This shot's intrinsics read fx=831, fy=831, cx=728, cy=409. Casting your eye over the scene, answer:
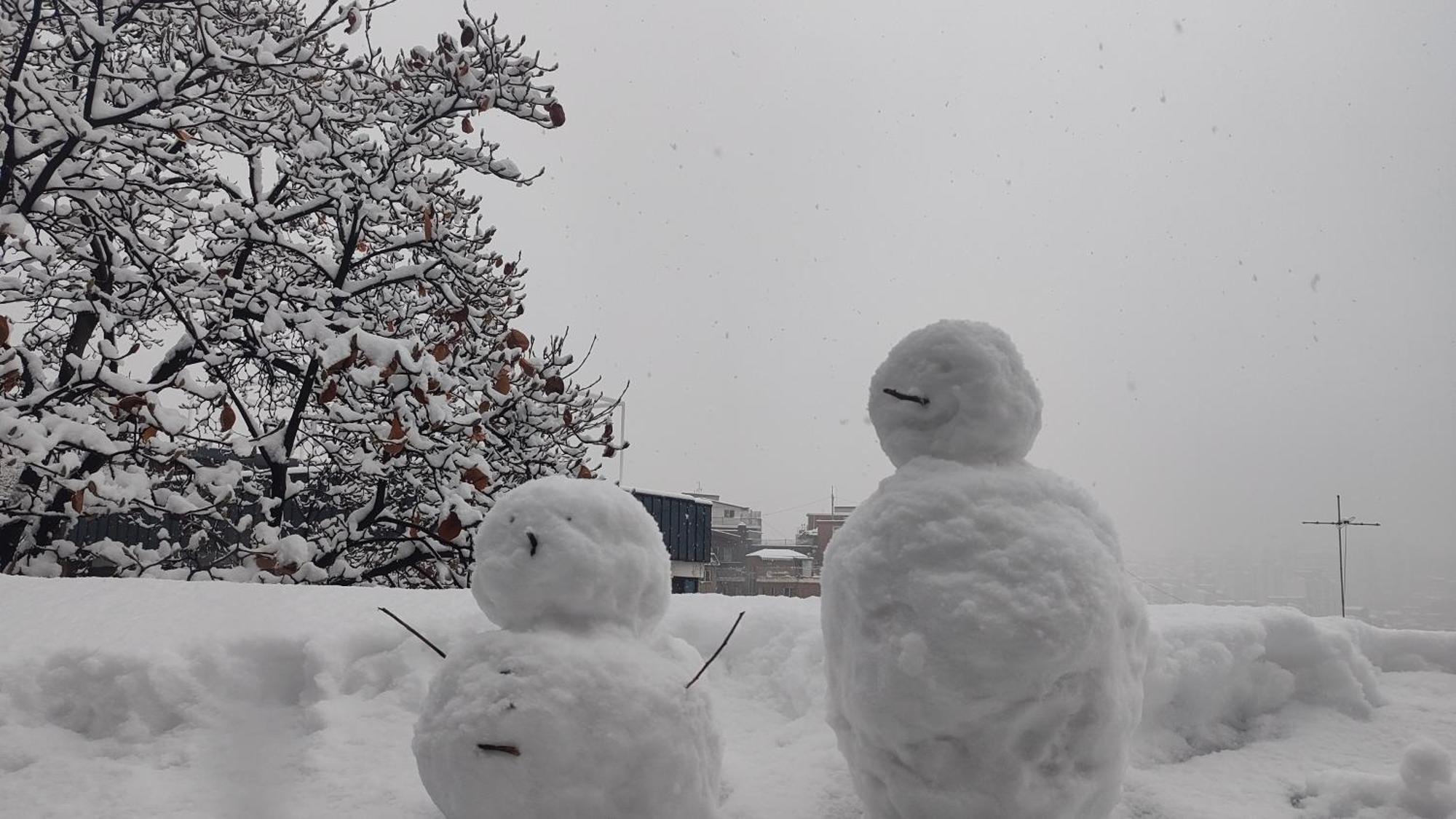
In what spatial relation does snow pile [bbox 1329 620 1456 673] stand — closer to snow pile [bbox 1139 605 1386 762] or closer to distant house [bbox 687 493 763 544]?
snow pile [bbox 1139 605 1386 762]

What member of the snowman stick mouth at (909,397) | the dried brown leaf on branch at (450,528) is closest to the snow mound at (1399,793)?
the snowman stick mouth at (909,397)

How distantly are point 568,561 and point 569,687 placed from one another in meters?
0.30

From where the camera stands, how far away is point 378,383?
4.68 meters

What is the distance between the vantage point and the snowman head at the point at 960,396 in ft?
7.15

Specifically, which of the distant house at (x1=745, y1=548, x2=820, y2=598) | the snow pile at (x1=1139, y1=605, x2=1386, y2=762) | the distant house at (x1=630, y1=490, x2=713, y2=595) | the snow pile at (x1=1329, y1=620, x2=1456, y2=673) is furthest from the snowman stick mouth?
the distant house at (x1=745, y1=548, x2=820, y2=598)

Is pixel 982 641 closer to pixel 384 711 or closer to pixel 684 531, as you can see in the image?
pixel 384 711

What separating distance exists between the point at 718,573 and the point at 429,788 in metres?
19.6

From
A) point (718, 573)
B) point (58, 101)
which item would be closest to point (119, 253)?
point (58, 101)

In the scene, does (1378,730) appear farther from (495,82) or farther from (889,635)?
(495,82)

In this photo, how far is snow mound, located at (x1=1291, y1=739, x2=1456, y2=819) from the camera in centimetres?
260

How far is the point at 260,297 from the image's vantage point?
16.3 ft

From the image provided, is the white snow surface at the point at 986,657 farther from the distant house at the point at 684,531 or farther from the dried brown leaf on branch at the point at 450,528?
the distant house at the point at 684,531

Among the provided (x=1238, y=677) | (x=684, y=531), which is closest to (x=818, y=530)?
(x=684, y=531)

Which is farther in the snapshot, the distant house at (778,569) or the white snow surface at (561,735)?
the distant house at (778,569)
